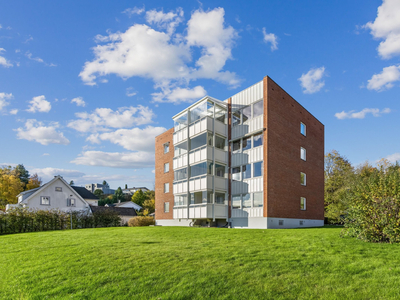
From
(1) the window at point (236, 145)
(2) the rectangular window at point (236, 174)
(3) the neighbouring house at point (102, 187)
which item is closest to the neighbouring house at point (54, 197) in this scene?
(2) the rectangular window at point (236, 174)

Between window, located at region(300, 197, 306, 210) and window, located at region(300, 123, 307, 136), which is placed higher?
window, located at region(300, 123, 307, 136)

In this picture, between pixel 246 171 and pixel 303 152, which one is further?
pixel 303 152

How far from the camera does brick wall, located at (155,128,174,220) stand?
32000 millimetres

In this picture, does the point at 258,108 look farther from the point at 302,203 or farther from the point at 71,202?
the point at 71,202

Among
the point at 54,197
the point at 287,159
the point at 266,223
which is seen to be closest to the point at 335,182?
the point at 287,159

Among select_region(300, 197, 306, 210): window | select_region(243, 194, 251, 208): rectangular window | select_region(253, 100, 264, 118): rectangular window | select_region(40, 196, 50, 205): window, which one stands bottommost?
select_region(40, 196, 50, 205): window

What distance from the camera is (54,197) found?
1793 inches

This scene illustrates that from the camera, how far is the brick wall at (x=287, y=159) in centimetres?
2138

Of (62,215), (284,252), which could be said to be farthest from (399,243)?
(62,215)

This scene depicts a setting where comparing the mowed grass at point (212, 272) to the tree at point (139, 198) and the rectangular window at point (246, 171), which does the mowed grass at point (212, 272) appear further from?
the tree at point (139, 198)

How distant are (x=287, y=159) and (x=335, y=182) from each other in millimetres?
19972

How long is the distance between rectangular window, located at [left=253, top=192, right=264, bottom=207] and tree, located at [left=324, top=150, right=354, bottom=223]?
56.3 feet

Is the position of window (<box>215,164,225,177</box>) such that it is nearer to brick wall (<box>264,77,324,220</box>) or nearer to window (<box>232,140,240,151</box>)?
window (<box>232,140,240,151</box>)

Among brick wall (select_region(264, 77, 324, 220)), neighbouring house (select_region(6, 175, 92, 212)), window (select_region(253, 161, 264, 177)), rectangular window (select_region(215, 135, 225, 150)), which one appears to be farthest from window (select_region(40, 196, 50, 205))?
brick wall (select_region(264, 77, 324, 220))
